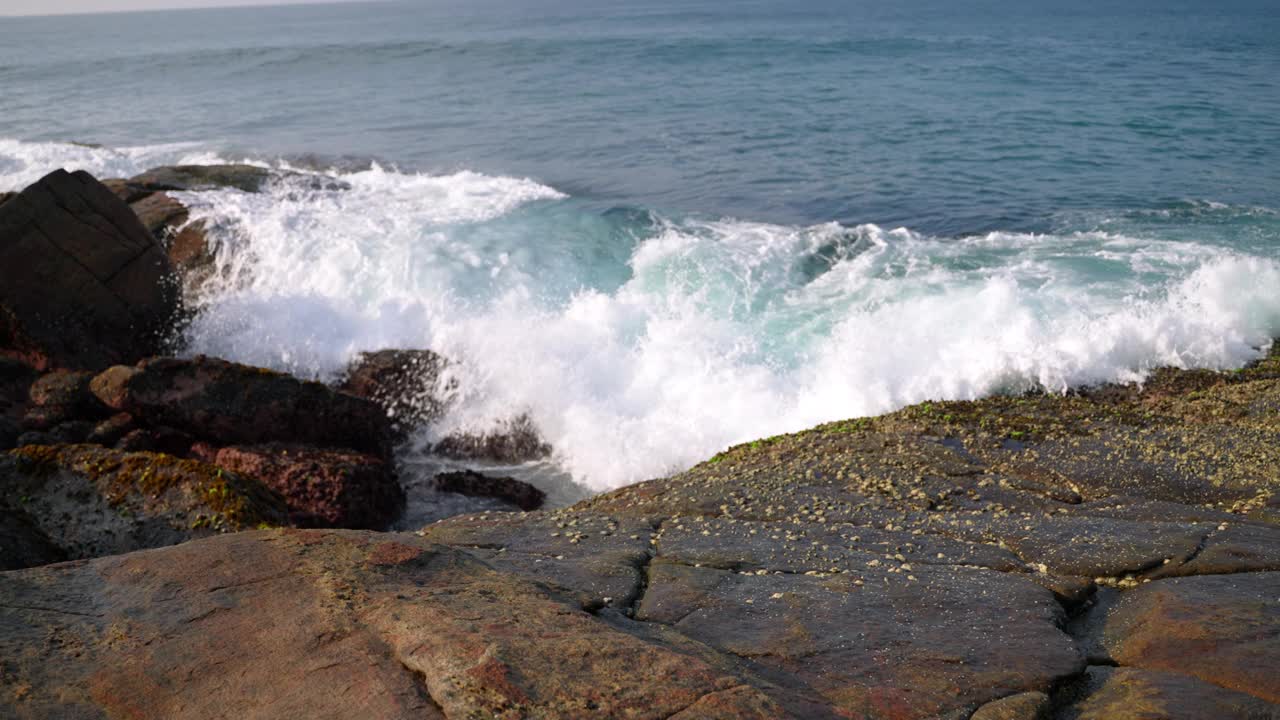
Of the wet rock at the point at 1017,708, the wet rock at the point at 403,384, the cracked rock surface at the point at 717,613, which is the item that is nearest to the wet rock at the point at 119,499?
the cracked rock surface at the point at 717,613

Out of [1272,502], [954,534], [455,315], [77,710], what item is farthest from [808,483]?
[455,315]

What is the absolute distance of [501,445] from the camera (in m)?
11.2

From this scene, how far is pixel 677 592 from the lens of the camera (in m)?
4.74

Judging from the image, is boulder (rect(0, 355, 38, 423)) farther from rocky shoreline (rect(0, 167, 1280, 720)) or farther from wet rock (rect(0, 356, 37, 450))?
rocky shoreline (rect(0, 167, 1280, 720))

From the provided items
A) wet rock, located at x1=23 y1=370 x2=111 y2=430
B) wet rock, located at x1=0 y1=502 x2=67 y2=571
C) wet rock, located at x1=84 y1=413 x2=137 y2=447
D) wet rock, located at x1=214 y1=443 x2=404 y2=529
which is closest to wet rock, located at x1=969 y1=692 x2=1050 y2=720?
wet rock, located at x1=0 y1=502 x2=67 y2=571

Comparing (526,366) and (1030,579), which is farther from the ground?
(1030,579)

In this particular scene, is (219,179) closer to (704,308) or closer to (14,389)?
(14,389)

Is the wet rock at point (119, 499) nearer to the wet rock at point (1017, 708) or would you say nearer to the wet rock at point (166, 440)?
the wet rock at point (166, 440)

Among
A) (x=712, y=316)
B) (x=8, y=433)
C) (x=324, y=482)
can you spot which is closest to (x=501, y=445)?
(x=324, y=482)

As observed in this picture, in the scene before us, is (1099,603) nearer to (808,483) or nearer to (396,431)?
(808,483)

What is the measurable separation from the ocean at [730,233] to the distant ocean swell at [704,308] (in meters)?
0.05

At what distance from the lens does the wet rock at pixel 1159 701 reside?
3.54m

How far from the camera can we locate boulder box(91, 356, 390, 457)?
971 cm

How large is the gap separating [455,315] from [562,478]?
410cm
